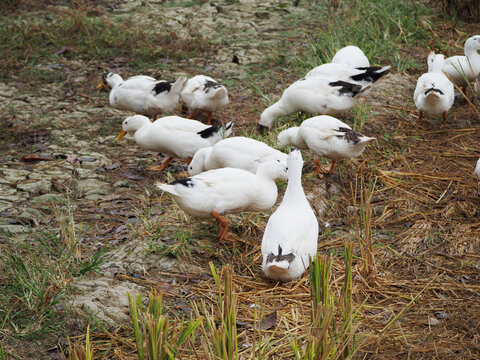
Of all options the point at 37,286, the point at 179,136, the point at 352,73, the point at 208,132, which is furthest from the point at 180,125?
the point at 37,286

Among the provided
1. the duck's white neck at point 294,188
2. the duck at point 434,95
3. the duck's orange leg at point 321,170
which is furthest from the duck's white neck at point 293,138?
the duck at point 434,95

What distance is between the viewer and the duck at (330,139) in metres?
4.54

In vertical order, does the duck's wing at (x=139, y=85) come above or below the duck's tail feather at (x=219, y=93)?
below

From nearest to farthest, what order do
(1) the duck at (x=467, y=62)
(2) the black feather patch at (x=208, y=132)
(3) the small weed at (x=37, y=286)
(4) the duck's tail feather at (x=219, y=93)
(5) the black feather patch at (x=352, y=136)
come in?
(3) the small weed at (x=37, y=286)
(5) the black feather patch at (x=352, y=136)
(2) the black feather patch at (x=208, y=132)
(4) the duck's tail feather at (x=219, y=93)
(1) the duck at (x=467, y=62)

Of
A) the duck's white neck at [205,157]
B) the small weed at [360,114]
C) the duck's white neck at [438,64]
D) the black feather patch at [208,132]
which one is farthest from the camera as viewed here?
the duck's white neck at [438,64]

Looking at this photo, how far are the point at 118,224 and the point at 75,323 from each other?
4.84 ft

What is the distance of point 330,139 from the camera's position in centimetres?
463

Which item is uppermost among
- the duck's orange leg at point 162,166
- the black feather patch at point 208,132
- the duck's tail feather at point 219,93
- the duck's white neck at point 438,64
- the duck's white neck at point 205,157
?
the duck's white neck at point 438,64

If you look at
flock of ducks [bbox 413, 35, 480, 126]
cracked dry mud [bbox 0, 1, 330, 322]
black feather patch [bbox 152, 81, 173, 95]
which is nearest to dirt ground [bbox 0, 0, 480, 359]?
cracked dry mud [bbox 0, 1, 330, 322]

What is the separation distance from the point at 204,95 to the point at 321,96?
1312 mm

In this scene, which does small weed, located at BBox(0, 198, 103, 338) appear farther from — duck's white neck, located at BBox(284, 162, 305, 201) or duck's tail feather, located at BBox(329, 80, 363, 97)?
duck's tail feather, located at BBox(329, 80, 363, 97)

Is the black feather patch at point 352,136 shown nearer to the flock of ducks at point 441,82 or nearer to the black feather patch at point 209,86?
the flock of ducks at point 441,82

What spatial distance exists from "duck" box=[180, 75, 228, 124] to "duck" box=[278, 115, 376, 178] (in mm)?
1370

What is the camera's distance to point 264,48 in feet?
26.4
